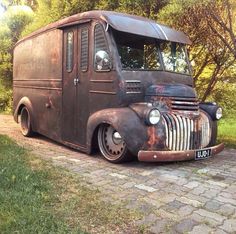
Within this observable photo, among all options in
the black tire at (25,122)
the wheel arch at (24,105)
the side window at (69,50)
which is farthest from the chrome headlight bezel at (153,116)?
the black tire at (25,122)

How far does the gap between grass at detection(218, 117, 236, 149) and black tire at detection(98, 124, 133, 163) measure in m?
3.14

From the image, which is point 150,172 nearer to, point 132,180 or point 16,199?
point 132,180

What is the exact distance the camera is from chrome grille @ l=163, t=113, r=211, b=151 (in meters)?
6.16

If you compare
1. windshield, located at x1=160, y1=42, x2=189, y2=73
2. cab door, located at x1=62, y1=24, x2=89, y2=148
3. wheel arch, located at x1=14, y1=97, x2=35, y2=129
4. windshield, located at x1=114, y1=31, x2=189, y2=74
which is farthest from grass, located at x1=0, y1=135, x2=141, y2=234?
wheel arch, located at x1=14, y1=97, x2=35, y2=129

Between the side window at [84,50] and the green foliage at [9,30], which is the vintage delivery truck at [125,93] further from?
the green foliage at [9,30]

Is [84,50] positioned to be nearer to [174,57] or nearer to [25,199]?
[174,57]

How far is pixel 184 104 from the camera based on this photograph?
6605 millimetres

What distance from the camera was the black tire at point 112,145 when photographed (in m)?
6.36

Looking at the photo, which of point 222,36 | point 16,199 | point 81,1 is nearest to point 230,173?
point 16,199

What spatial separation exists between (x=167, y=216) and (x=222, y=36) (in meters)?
6.19

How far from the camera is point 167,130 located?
611cm

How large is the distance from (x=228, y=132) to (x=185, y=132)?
4712 mm

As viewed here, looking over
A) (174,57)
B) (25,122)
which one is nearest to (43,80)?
(25,122)

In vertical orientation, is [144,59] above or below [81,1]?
below
